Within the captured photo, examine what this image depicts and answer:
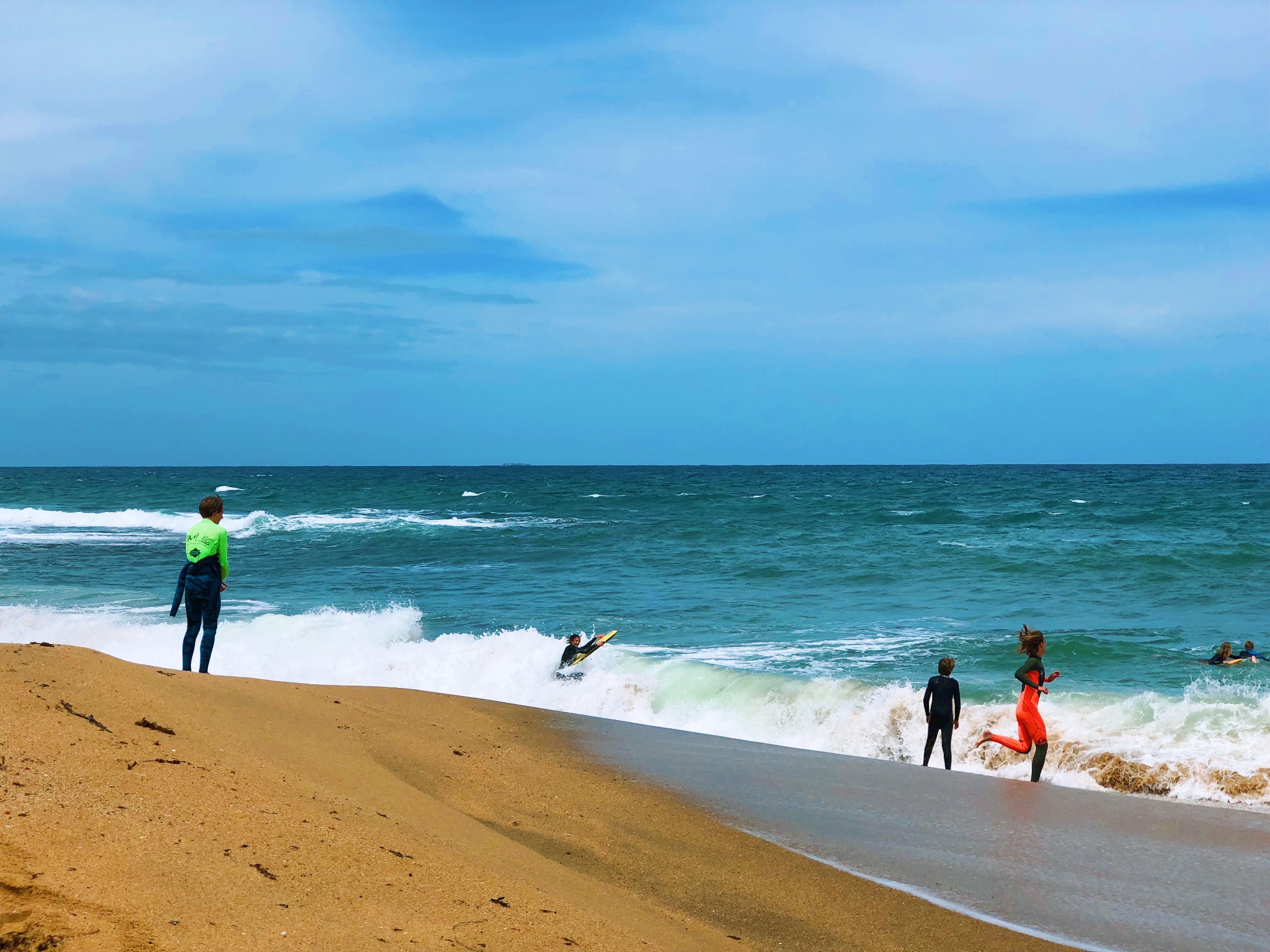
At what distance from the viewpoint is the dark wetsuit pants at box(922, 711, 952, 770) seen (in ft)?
31.3

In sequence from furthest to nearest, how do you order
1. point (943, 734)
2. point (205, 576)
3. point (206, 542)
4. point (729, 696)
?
point (729, 696) → point (943, 734) → point (205, 576) → point (206, 542)

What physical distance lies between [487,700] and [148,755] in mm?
6369

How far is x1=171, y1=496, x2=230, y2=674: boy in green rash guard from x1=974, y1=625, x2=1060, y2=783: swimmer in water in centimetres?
702

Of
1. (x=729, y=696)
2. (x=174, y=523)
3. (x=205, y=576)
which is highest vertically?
(x=205, y=576)

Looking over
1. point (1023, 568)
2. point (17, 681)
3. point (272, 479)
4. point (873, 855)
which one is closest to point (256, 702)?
point (17, 681)

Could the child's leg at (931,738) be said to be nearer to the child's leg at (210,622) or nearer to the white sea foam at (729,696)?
the white sea foam at (729,696)

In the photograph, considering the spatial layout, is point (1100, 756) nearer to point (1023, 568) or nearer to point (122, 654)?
point (122, 654)

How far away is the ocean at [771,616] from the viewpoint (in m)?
11.0

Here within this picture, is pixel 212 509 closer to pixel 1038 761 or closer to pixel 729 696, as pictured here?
pixel 729 696

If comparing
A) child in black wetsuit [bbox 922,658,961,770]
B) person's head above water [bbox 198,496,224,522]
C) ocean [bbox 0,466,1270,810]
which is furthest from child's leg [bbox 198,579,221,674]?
child in black wetsuit [bbox 922,658,961,770]

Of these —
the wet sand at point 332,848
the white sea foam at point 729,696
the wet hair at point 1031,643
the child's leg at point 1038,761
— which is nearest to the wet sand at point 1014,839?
the child's leg at point 1038,761

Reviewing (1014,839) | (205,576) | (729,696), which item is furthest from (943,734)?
(205,576)

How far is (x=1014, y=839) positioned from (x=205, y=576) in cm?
685

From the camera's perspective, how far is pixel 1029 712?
29.6 feet
